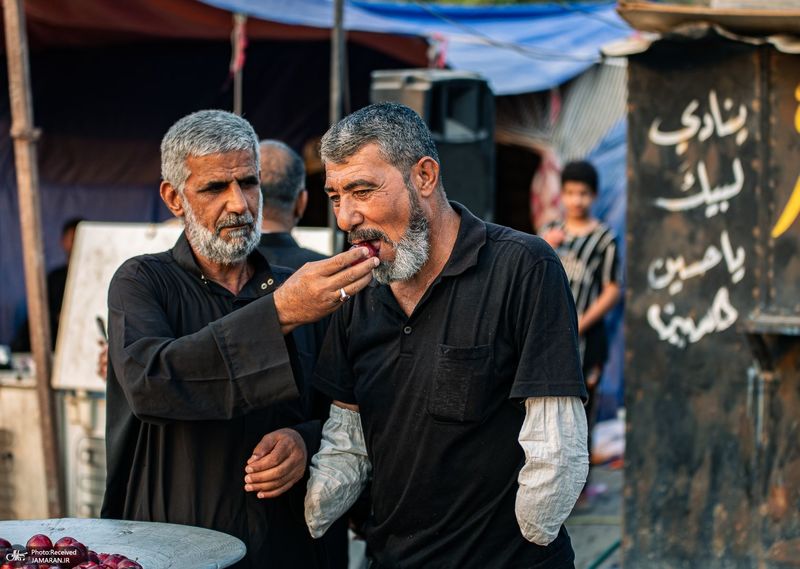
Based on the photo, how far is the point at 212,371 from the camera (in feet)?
9.52

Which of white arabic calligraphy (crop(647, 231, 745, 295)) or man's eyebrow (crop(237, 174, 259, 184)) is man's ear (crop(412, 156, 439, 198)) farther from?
white arabic calligraphy (crop(647, 231, 745, 295))

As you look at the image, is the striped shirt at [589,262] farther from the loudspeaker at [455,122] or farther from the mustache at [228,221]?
the mustache at [228,221]

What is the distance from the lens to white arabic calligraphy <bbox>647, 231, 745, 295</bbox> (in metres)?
5.43

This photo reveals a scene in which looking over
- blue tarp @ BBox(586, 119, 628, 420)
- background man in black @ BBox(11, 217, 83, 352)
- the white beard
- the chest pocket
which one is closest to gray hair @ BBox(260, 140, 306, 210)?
the white beard

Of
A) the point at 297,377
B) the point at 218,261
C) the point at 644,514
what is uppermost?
the point at 218,261

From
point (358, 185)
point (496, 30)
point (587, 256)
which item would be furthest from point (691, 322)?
point (496, 30)

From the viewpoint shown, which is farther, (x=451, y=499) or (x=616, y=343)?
(x=616, y=343)

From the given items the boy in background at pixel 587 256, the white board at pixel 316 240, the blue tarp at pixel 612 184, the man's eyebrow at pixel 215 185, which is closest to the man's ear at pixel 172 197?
the man's eyebrow at pixel 215 185

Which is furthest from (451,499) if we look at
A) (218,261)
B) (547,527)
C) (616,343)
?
(616,343)

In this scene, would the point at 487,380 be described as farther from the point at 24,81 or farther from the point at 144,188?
the point at 144,188

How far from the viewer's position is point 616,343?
10.4 meters

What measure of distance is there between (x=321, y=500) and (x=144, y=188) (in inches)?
302

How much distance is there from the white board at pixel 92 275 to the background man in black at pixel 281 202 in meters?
1.67

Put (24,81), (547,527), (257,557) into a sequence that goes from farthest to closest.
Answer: (24,81), (257,557), (547,527)
